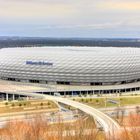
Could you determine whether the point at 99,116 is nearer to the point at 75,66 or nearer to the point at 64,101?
the point at 64,101

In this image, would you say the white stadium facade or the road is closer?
the road

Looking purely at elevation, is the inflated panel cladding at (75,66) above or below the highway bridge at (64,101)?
above

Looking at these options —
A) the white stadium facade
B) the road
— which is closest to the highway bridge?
the road

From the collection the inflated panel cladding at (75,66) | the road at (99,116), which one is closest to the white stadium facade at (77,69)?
the inflated panel cladding at (75,66)

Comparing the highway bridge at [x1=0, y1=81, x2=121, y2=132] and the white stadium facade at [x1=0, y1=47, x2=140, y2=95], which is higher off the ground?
the white stadium facade at [x1=0, y1=47, x2=140, y2=95]

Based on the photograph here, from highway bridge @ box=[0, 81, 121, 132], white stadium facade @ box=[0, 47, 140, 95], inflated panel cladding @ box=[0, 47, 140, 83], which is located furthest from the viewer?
inflated panel cladding @ box=[0, 47, 140, 83]

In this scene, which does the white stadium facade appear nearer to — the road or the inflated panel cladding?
the inflated panel cladding

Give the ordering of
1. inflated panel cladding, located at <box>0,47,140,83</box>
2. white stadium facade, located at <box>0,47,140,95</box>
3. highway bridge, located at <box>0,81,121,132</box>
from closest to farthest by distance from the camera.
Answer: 1. highway bridge, located at <box>0,81,121,132</box>
2. white stadium facade, located at <box>0,47,140,95</box>
3. inflated panel cladding, located at <box>0,47,140,83</box>

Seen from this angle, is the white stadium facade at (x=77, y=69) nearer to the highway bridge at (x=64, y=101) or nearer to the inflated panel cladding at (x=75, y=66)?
the inflated panel cladding at (x=75, y=66)

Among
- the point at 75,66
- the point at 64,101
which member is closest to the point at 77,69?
the point at 75,66
